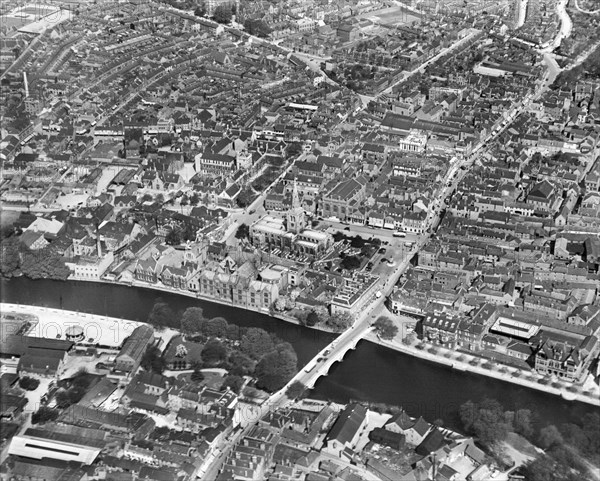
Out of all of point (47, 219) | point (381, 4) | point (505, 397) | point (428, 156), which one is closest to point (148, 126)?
point (47, 219)

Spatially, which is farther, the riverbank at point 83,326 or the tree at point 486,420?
the riverbank at point 83,326

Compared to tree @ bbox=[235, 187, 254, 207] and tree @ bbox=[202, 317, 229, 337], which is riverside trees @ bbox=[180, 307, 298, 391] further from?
tree @ bbox=[235, 187, 254, 207]

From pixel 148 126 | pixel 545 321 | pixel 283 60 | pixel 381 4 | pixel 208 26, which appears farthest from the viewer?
pixel 381 4

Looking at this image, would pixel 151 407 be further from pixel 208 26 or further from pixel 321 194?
pixel 208 26

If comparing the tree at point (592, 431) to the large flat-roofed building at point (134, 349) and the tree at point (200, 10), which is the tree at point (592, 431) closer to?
the large flat-roofed building at point (134, 349)

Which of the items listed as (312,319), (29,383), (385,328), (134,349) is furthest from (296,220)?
(29,383)

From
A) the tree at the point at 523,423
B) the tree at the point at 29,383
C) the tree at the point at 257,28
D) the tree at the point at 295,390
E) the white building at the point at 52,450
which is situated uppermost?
the tree at the point at 257,28

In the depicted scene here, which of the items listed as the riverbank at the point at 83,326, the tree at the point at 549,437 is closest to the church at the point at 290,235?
the riverbank at the point at 83,326
